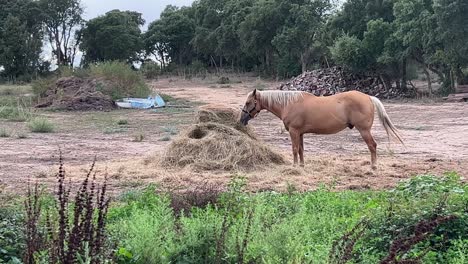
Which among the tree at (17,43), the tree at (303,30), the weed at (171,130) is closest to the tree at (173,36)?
the tree at (17,43)

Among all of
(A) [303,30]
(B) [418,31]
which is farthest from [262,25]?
(B) [418,31]

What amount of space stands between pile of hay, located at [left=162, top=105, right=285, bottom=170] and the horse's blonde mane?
671 millimetres

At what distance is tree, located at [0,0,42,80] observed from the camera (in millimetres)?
59406

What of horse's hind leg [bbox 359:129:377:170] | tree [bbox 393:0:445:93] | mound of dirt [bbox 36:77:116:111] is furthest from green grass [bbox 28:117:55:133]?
tree [bbox 393:0:445:93]

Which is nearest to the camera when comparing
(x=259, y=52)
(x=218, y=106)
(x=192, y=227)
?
(x=192, y=227)

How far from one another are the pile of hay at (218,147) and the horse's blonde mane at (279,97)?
67cm

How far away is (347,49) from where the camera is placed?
32.4 metres

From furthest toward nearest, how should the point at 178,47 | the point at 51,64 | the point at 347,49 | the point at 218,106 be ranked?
the point at 178,47, the point at 51,64, the point at 347,49, the point at 218,106

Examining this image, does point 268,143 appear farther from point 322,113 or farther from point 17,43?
point 17,43

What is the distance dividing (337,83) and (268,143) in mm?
20981

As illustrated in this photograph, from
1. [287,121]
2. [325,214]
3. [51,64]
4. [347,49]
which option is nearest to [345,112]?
[287,121]

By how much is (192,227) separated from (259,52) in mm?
51093

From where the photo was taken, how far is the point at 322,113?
11672 millimetres

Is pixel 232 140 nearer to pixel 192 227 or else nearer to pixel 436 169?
pixel 436 169
